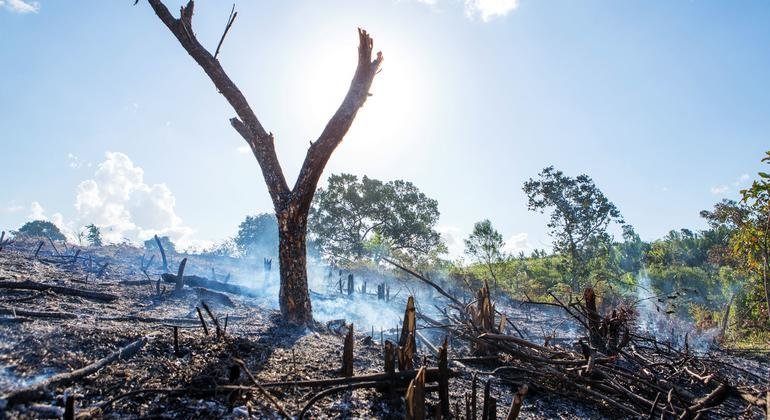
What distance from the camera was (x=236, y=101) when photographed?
19.7 ft

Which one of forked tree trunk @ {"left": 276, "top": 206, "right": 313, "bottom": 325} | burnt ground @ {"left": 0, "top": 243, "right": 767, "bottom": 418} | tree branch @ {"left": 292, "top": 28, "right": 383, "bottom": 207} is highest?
tree branch @ {"left": 292, "top": 28, "right": 383, "bottom": 207}

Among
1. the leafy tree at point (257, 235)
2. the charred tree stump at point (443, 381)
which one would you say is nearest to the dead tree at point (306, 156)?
the charred tree stump at point (443, 381)

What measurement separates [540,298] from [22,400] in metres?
21.2

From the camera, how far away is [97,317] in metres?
5.19

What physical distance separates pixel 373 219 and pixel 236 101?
84.1 feet

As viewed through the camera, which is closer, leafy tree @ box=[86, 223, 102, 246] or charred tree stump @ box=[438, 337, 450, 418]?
charred tree stump @ box=[438, 337, 450, 418]

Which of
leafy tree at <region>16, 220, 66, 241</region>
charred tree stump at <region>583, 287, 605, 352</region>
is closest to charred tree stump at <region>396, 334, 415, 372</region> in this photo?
charred tree stump at <region>583, 287, 605, 352</region>

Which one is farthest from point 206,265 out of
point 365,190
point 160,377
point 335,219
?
point 160,377

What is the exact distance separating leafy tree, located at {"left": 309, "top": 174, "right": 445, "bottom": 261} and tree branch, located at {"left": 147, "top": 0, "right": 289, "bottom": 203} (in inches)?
966

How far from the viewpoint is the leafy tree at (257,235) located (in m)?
47.3

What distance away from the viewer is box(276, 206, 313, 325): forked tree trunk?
18.6 feet

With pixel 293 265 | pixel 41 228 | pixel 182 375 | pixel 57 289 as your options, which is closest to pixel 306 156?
pixel 293 265

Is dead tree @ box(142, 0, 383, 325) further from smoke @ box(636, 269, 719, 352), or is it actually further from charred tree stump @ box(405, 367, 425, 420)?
smoke @ box(636, 269, 719, 352)

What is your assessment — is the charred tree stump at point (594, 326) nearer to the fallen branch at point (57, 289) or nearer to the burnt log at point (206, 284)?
the fallen branch at point (57, 289)
